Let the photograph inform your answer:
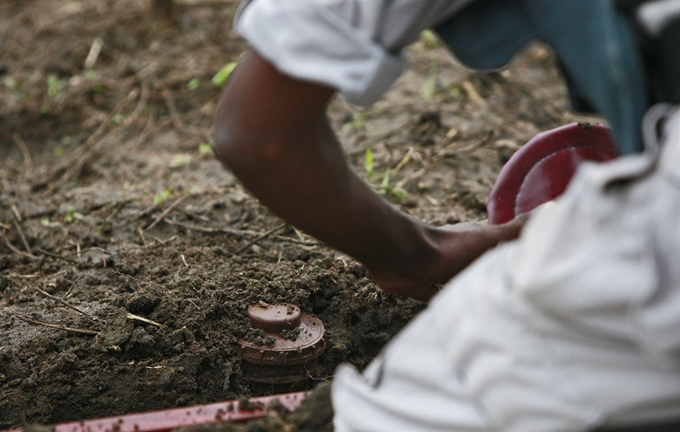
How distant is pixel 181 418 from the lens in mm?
1779

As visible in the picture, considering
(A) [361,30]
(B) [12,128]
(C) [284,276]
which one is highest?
(A) [361,30]

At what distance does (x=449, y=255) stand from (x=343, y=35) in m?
0.68

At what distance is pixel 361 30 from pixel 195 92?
10.2 feet

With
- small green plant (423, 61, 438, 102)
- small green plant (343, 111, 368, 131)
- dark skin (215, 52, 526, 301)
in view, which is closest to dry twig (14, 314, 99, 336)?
dark skin (215, 52, 526, 301)

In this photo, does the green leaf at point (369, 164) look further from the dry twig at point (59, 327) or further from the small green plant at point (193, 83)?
the small green plant at point (193, 83)

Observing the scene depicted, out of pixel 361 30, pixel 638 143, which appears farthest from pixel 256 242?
pixel 638 143

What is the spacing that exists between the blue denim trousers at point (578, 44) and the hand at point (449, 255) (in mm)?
487

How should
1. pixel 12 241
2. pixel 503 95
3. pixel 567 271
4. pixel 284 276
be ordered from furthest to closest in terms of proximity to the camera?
pixel 503 95, pixel 12 241, pixel 284 276, pixel 567 271

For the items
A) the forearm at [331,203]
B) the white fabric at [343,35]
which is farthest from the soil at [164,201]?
the white fabric at [343,35]

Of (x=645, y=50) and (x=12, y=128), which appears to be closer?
(x=645, y=50)

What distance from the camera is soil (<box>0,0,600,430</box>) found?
2234 mm

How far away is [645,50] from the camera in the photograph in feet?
4.33

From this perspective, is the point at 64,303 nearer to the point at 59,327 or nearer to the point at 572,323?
the point at 59,327

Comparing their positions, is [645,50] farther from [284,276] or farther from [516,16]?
[284,276]
